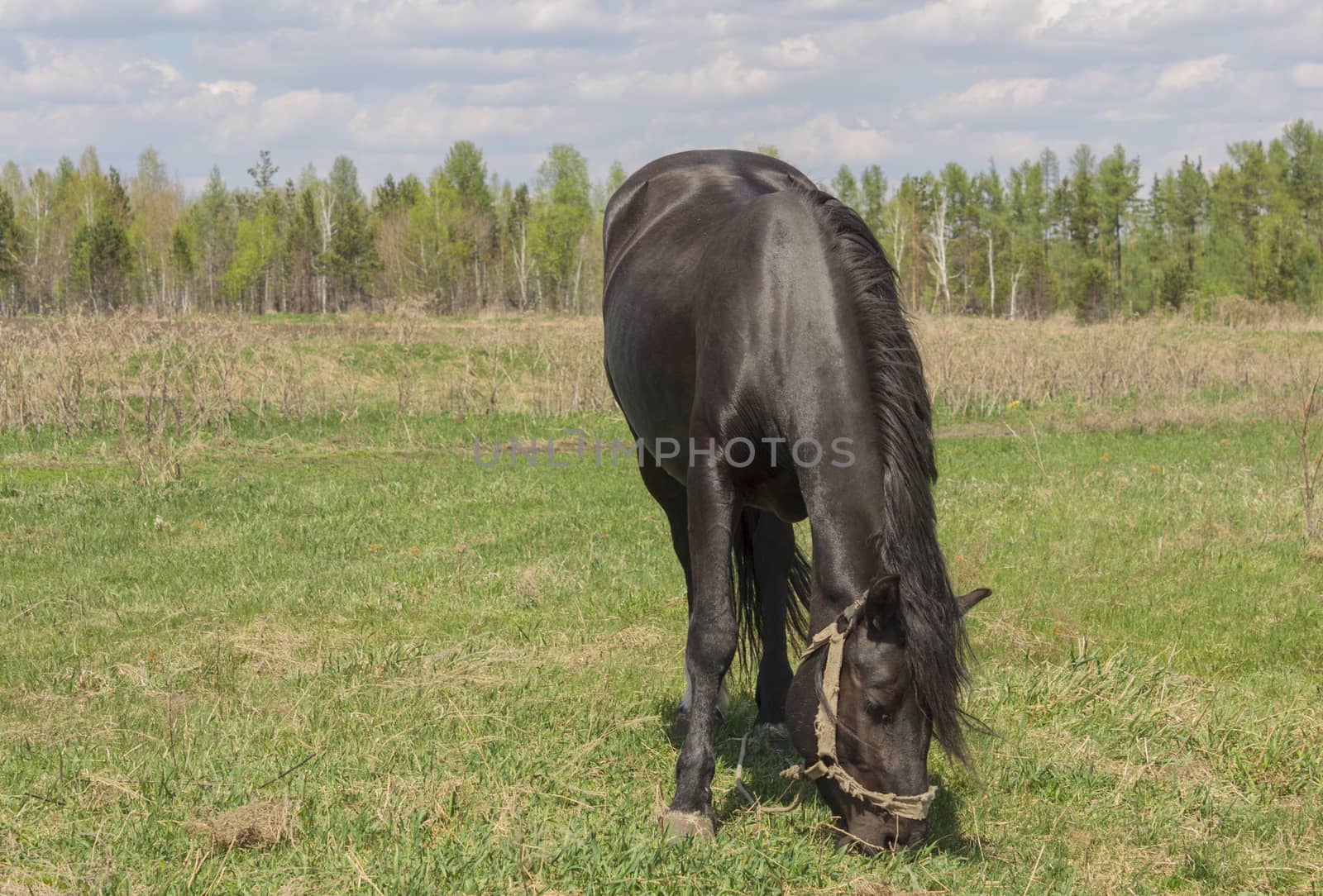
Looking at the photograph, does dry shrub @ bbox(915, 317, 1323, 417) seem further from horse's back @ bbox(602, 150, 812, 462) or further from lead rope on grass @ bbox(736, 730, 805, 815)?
lead rope on grass @ bbox(736, 730, 805, 815)

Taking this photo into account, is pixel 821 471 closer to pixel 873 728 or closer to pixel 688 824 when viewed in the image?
pixel 873 728

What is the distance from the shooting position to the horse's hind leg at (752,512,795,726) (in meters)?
4.52

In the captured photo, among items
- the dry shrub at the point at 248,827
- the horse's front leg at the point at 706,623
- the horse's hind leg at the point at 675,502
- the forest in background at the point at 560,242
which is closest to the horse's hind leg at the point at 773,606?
the horse's hind leg at the point at 675,502

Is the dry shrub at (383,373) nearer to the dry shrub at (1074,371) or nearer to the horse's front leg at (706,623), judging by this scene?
the dry shrub at (1074,371)

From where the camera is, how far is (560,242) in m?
54.9

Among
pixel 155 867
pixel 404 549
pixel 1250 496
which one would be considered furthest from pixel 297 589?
pixel 1250 496

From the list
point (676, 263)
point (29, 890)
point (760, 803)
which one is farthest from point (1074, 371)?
point (29, 890)

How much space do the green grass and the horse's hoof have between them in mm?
67

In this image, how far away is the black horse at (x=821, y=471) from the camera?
297 centimetres

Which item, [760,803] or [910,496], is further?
[760,803]

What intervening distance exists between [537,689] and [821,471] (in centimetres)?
202

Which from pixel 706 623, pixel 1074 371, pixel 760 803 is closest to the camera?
pixel 706 623

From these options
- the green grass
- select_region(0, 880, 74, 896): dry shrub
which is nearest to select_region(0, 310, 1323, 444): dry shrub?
the green grass

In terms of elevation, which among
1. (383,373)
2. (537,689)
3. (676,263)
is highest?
(676,263)
